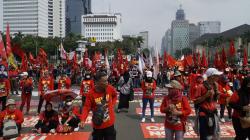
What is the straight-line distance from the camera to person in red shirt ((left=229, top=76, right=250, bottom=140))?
5441 millimetres

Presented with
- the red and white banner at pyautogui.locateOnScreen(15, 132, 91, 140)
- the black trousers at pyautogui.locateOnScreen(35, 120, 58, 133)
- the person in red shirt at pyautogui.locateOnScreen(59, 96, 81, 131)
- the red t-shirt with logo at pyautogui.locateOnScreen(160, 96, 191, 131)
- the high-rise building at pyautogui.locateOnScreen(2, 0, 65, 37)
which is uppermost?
the high-rise building at pyautogui.locateOnScreen(2, 0, 65, 37)

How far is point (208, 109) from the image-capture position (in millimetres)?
5801

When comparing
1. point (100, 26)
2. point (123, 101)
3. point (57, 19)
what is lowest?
point (123, 101)

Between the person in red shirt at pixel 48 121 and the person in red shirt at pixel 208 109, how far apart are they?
4554mm

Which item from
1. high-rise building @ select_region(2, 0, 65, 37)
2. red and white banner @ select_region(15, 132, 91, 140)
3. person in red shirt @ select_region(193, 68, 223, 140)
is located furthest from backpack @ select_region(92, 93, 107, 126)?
high-rise building @ select_region(2, 0, 65, 37)

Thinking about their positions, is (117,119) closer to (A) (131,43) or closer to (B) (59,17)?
(A) (131,43)

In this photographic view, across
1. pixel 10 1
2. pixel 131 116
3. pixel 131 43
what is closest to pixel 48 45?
pixel 131 43

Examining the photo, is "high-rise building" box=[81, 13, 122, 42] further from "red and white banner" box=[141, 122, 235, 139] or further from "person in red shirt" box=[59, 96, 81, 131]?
"person in red shirt" box=[59, 96, 81, 131]

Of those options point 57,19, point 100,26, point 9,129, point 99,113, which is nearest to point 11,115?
point 9,129

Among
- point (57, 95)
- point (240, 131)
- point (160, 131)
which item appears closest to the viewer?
point (240, 131)

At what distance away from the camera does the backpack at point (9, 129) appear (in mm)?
8117

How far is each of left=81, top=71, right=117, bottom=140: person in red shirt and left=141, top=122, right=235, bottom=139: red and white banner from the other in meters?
3.59

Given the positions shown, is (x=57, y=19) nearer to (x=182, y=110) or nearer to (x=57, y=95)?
(x=57, y=95)

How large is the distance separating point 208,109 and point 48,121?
15.9 ft
